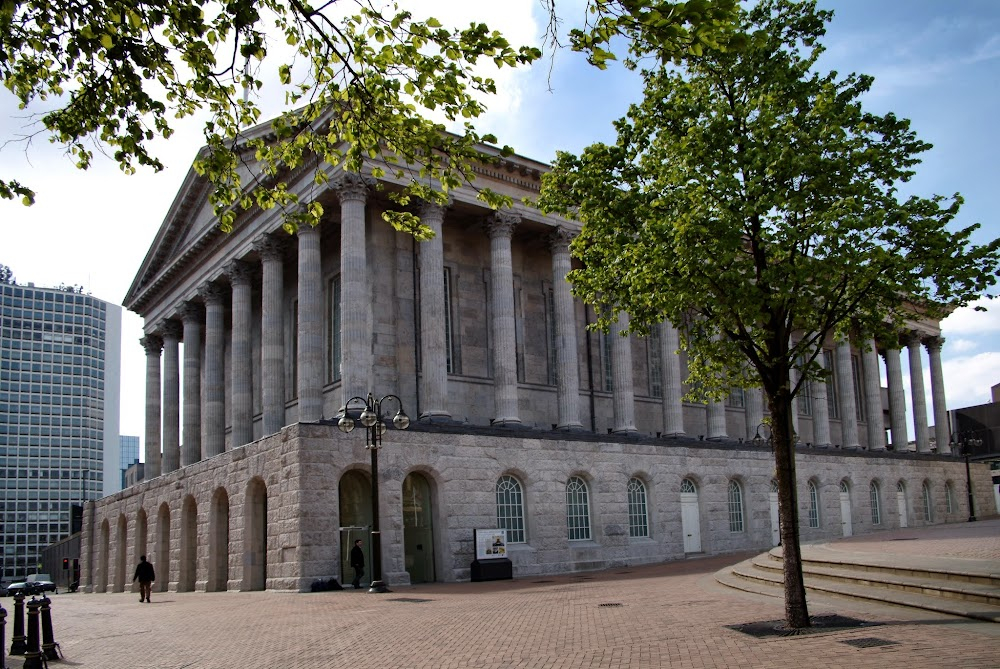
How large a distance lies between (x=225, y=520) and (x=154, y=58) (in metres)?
30.2

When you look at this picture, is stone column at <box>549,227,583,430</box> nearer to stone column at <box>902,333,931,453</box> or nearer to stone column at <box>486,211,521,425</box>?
stone column at <box>486,211,521,425</box>

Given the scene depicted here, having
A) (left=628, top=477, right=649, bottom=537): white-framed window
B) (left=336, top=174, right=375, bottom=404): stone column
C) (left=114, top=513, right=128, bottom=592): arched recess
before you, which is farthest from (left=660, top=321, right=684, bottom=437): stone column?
(left=114, top=513, right=128, bottom=592): arched recess

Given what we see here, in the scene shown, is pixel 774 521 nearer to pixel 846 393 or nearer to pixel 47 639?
pixel 846 393

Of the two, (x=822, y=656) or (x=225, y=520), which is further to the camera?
(x=225, y=520)

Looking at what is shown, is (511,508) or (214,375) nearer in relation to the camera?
(511,508)

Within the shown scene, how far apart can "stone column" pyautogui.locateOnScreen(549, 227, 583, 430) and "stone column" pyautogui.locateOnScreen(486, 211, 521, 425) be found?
95.6 inches

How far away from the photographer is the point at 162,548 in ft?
141

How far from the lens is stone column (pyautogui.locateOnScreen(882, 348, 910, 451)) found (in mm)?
61469

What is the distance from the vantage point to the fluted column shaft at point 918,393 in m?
63.5

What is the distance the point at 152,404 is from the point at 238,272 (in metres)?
16.0

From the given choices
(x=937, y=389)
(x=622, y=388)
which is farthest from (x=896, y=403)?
(x=622, y=388)

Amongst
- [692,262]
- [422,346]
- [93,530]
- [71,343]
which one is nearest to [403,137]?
[692,262]

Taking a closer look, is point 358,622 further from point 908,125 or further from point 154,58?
point 908,125

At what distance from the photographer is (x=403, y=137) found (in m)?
12.4
